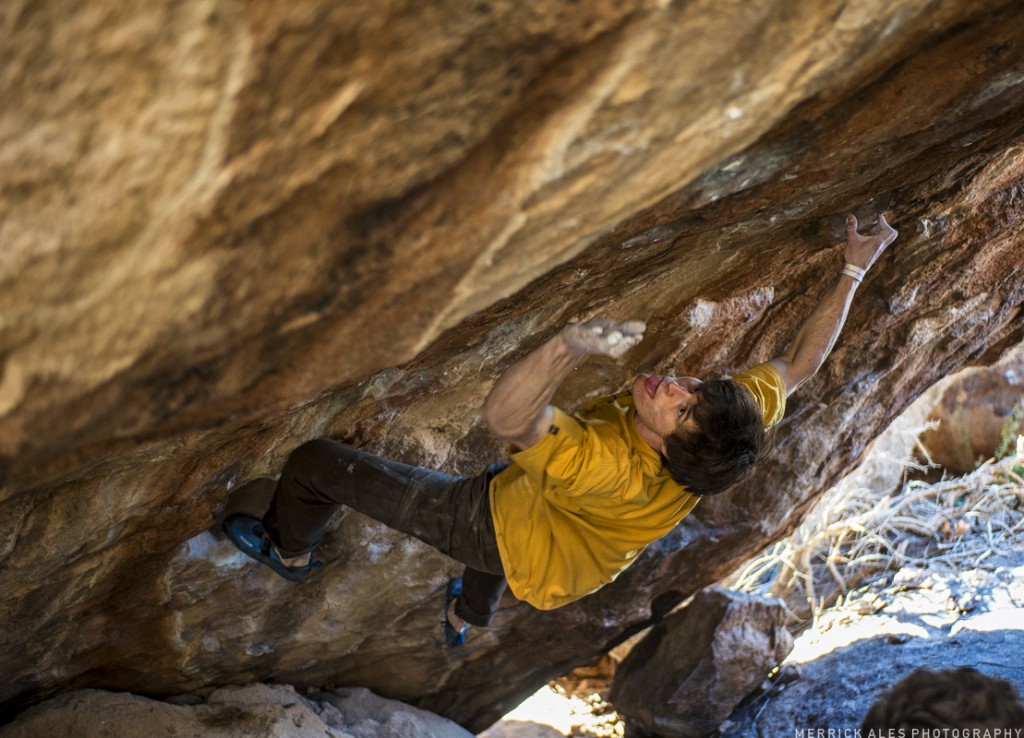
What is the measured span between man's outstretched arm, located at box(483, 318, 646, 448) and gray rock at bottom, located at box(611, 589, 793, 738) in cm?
300

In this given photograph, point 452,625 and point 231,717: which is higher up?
point 231,717

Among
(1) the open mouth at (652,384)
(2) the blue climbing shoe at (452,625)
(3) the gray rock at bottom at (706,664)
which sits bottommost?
(3) the gray rock at bottom at (706,664)

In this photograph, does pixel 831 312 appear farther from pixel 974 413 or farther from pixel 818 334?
pixel 974 413

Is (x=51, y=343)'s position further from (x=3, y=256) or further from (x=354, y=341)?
(x=354, y=341)

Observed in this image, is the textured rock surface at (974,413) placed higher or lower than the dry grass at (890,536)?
lower

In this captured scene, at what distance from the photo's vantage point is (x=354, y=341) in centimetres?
206

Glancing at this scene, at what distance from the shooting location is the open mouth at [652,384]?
115 inches

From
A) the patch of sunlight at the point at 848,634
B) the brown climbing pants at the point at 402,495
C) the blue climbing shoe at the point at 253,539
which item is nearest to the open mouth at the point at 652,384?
the brown climbing pants at the point at 402,495

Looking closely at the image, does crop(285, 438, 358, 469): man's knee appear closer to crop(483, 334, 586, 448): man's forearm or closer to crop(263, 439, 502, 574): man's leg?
crop(263, 439, 502, 574): man's leg

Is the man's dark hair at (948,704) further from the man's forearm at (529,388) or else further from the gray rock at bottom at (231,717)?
the gray rock at bottom at (231,717)

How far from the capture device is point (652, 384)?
2.94 m

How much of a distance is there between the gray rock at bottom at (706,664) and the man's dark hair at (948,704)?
2730 millimetres

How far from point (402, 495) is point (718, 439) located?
3.76 ft

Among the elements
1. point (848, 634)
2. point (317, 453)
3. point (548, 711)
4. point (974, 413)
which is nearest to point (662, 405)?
point (317, 453)
